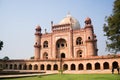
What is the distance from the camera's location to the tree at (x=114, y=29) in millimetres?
22039

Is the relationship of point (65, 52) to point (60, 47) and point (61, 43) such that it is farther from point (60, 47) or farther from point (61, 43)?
point (61, 43)

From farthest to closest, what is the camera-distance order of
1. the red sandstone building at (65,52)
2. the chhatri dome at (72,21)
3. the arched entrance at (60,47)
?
the chhatri dome at (72,21) → the arched entrance at (60,47) → the red sandstone building at (65,52)

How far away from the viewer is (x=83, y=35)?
152 feet

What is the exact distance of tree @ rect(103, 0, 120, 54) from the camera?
72.3 feet

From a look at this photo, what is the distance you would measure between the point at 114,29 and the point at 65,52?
2637cm

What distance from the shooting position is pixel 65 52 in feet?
158

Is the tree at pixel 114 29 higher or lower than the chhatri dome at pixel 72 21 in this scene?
lower

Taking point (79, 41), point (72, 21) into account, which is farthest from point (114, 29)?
point (72, 21)

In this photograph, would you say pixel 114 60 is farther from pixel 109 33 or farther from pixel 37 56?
pixel 37 56

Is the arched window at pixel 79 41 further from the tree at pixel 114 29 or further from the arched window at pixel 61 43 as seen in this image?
the tree at pixel 114 29

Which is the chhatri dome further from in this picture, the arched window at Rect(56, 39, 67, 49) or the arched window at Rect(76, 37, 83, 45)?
the arched window at Rect(76, 37, 83, 45)

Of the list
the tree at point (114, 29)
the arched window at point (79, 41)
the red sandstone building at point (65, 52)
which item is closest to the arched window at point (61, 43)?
the red sandstone building at point (65, 52)

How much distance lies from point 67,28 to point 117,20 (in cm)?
2707

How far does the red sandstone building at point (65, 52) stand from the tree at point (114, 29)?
14.4 metres
